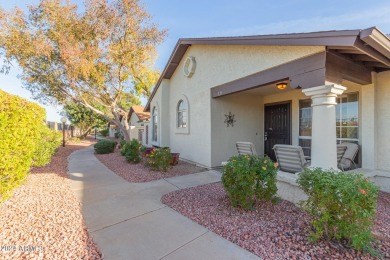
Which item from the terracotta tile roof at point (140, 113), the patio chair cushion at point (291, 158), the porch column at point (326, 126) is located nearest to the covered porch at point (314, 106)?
the porch column at point (326, 126)

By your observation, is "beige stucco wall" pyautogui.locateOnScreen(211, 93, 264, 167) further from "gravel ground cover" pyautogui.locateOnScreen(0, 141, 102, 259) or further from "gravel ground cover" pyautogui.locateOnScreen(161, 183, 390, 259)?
"gravel ground cover" pyautogui.locateOnScreen(0, 141, 102, 259)

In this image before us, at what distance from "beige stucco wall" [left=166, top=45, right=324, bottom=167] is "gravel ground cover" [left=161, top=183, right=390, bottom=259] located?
3.18 meters

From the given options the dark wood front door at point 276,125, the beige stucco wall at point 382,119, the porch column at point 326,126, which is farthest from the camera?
the dark wood front door at point 276,125

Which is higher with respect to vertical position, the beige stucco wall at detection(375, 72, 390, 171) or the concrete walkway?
the beige stucco wall at detection(375, 72, 390, 171)

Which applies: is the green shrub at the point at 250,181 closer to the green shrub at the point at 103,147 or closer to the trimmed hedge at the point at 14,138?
the trimmed hedge at the point at 14,138

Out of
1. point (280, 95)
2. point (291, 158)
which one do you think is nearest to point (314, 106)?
point (291, 158)

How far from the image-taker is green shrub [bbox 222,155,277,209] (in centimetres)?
364

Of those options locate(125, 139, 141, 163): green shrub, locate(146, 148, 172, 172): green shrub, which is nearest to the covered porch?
locate(146, 148, 172, 172): green shrub

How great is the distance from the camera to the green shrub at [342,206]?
237 cm

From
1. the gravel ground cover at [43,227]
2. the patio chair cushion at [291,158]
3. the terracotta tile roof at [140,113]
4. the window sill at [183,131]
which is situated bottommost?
the gravel ground cover at [43,227]

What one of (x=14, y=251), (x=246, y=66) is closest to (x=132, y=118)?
(x=246, y=66)

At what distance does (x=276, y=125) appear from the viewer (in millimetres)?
8156

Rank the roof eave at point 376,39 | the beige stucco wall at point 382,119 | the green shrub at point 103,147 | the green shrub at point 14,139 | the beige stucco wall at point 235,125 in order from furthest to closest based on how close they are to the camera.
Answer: the green shrub at point 103,147
the beige stucco wall at point 235,125
the beige stucco wall at point 382,119
the green shrub at point 14,139
the roof eave at point 376,39

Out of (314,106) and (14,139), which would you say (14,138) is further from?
(314,106)
